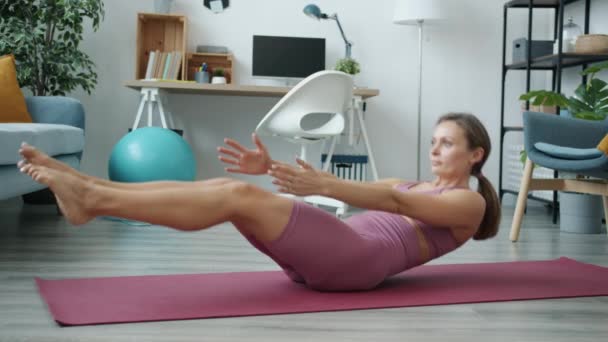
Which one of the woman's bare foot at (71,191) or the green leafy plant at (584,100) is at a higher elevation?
the green leafy plant at (584,100)

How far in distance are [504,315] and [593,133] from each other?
197 centimetres

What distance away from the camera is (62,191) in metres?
1.55

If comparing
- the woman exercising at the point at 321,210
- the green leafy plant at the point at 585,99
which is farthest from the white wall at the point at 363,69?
the woman exercising at the point at 321,210

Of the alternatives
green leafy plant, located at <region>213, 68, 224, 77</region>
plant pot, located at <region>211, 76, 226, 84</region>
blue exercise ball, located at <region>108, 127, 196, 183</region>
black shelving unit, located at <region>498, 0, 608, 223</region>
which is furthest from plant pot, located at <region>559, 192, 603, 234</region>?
green leafy plant, located at <region>213, 68, 224, 77</region>

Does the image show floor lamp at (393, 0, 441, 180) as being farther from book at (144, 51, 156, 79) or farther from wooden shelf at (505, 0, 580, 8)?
book at (144, 51, 156, 79)

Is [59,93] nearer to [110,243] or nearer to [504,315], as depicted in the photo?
[110,243]

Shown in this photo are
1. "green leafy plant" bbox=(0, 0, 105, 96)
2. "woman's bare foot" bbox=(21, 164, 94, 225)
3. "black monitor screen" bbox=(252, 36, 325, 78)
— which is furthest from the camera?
"black monitor screen" bbox=(252, 36, 325, 78)

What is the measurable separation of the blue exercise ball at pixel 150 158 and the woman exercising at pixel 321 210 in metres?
1.86

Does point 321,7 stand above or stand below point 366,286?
above

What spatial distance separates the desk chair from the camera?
3303mm

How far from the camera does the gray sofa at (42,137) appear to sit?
2.75 meters

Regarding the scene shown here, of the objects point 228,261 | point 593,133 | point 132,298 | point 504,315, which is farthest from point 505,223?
point 132,298

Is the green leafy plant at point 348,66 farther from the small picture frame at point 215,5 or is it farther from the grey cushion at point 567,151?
the grey cushion at point 567,151

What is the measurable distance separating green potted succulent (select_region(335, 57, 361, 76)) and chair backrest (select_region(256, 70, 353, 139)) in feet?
2.27
